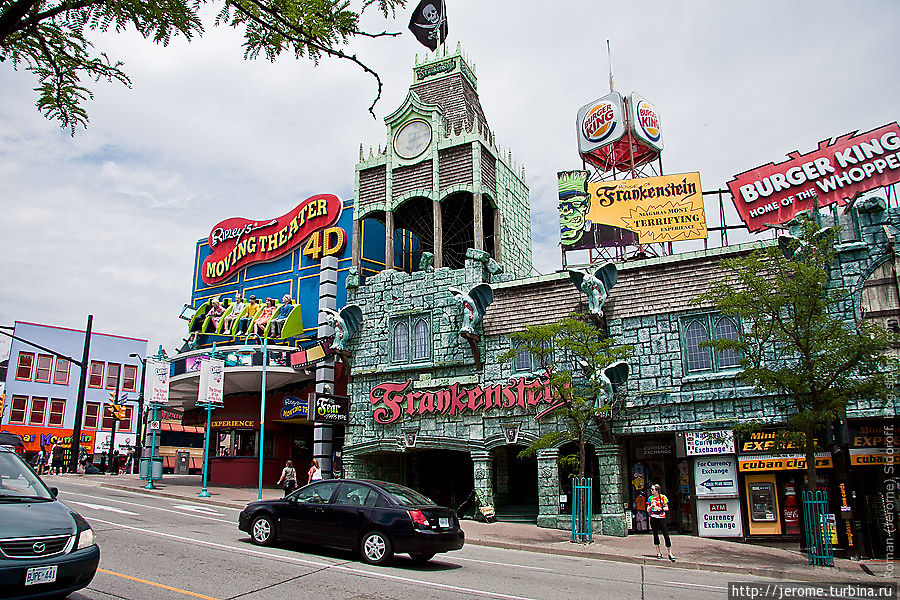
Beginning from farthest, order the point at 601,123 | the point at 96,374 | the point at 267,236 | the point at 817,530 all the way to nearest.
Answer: the point at 96,374, the point at 267,236, the point at 601,123, the point at 817,530

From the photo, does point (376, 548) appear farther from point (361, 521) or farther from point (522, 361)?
point (522, 361)

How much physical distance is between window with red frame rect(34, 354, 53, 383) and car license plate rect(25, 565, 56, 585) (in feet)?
173

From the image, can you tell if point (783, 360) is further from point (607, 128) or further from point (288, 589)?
point (288, 589)

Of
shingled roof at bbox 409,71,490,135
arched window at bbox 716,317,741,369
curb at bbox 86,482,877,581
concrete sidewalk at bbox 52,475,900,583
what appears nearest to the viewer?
curb at bbox 86,482,877,581

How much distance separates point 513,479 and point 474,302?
7438 mm

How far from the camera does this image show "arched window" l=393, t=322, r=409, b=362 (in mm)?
25781

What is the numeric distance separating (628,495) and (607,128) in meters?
14.8

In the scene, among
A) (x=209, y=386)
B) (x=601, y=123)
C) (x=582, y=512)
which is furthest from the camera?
(x=601, y=123)

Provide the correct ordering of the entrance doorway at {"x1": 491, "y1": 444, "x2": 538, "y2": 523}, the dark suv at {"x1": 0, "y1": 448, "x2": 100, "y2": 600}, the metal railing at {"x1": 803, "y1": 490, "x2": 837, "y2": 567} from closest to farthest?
the dark suv at {"x1": 0, "y1": 448, "x2": 100, "y2": 600} < the metal railing at {"x1": 803, "y1": 490, "x2": 837, "y2": 567} < the entrance doorway at {"x1": 491, "y1": 444, "x2": 538, "y2": 523}

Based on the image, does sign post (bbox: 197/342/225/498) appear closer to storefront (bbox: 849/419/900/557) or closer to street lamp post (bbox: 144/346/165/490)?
street lamp post (bbox: 144/346/165/490)

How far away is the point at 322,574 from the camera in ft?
34.1

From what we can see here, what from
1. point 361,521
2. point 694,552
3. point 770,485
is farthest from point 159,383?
point 770,485

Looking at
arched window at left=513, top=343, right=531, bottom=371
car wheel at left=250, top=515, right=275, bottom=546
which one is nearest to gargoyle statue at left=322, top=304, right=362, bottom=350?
arched window at left=513, top=343, right=531, bottom=371

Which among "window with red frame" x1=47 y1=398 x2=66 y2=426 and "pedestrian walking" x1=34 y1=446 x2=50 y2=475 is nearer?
"pedestrian walking" x1=34 y1=446 x2=50 y2=475
